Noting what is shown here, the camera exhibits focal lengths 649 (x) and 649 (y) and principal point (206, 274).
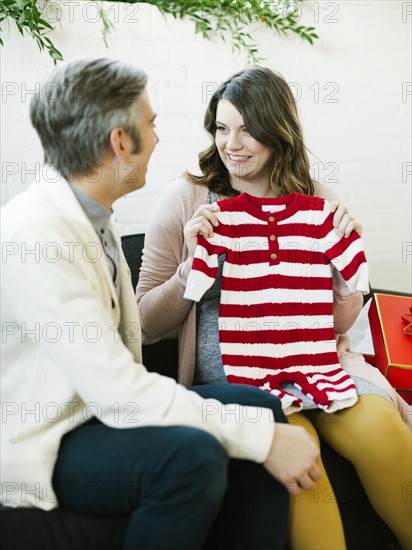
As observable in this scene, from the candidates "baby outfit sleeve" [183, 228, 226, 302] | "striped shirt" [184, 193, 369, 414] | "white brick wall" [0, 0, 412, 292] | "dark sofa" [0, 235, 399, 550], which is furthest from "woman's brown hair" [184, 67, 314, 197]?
"white brick wall" [0, 0, 412, 292]

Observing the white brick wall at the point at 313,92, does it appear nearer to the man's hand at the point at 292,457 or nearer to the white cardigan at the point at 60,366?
the white cardigan at the point at 60,366

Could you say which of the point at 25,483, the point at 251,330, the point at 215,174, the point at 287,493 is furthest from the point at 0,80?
the point at 287,493

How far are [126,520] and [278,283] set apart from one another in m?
0.70

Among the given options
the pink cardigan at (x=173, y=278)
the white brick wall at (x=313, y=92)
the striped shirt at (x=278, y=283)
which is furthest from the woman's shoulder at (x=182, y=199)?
the white brick wall at (x=313, y=92)

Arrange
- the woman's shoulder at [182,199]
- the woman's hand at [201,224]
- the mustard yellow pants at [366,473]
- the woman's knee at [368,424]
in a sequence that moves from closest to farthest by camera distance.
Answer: the mustard yellow pants at [366,473] → the woman's knee at [368,424] → the woman's hand at [201,224] → the woman's shoulder at [182,199]

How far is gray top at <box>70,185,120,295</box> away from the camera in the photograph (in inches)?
51.3

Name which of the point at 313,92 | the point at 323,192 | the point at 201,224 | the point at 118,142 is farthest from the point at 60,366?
the point at 313,92

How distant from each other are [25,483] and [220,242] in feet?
2.36

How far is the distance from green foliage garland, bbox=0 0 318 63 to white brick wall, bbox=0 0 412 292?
1.2 inches

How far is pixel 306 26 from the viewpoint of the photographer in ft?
7.80

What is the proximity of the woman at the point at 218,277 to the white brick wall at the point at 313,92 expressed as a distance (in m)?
0.54

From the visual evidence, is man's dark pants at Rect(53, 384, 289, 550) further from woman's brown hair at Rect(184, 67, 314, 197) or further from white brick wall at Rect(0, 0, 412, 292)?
white brick wall at Rect(0, 0, 412, 292)

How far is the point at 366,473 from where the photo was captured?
1463mm

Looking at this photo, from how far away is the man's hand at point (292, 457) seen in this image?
3.92ft
